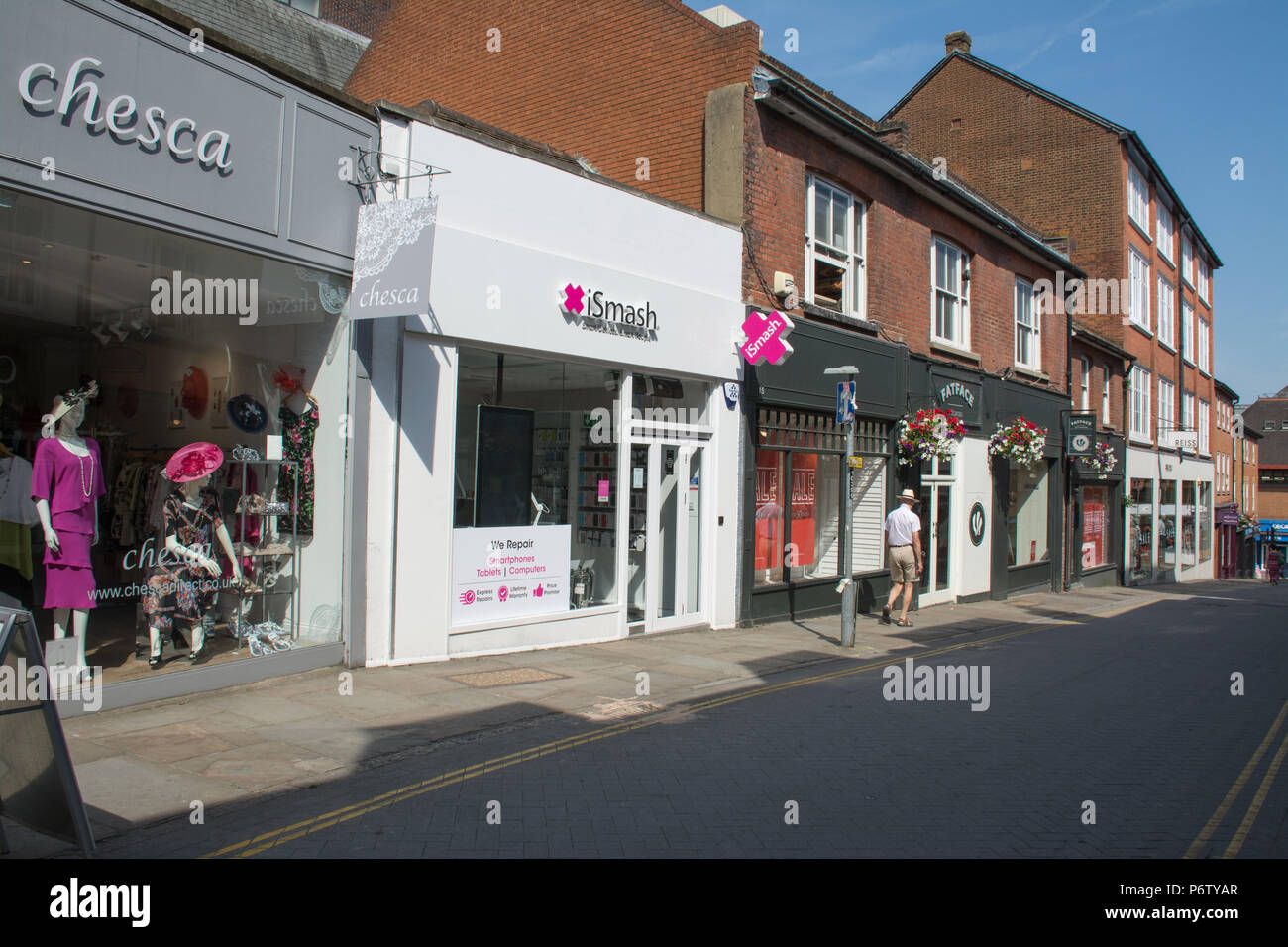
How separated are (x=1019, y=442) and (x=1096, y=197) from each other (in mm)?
13842

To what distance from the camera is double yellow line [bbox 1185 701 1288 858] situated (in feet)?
16.2

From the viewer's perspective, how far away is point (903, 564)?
1405cm

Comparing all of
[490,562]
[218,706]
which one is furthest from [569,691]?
[218,706]

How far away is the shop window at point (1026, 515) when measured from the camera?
21.0m

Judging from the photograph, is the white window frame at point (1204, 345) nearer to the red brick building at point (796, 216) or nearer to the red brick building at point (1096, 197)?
the red brick building at point (1096, 197)

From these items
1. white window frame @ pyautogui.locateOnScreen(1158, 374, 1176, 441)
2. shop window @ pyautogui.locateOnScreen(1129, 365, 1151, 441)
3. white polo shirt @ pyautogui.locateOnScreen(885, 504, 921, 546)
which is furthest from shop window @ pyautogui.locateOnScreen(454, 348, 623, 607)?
white window frame @ pyautogui.locateOnScreen(1158, 374, 1176, 441)

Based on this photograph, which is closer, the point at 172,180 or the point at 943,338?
the point at 172,180

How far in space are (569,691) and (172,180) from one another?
5136 mm

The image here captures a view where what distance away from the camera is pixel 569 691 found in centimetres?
824

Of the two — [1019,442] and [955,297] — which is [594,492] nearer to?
[955,297]

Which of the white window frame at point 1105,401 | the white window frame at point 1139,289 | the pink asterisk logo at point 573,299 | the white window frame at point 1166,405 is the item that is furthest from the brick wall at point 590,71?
the white window frame at point 1166,405

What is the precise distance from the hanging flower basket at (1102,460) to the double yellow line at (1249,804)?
17213 mm

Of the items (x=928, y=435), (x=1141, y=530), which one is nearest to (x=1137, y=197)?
(x=1141, y=530)
